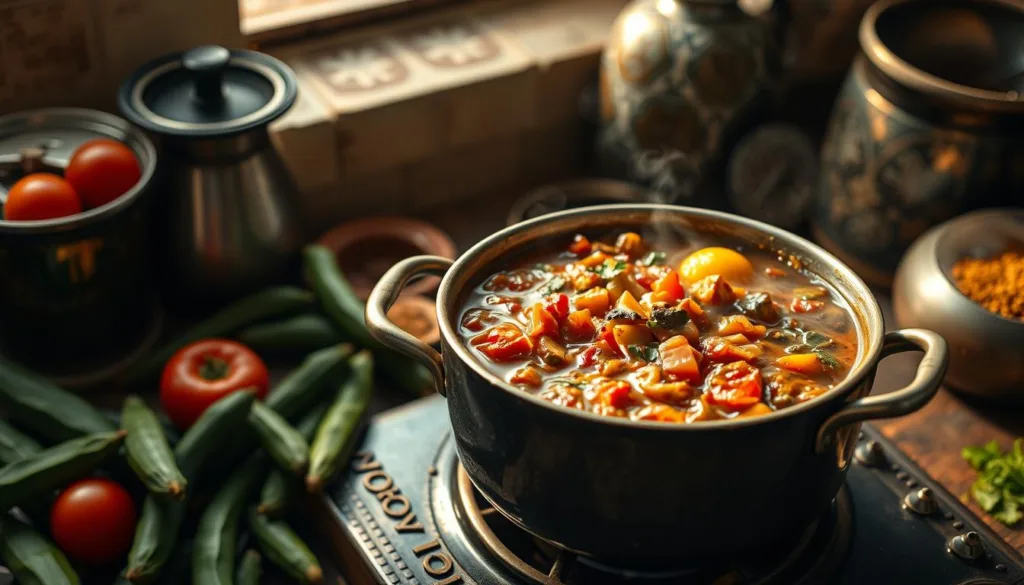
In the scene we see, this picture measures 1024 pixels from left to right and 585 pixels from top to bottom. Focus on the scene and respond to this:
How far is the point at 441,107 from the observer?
241 cm

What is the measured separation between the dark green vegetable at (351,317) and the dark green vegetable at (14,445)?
58cm

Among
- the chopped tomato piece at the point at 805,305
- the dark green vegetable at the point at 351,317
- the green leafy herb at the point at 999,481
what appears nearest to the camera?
the chopped tomato piece at the point at 805,305

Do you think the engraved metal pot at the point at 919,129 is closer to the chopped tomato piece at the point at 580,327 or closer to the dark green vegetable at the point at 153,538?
the chopped tomato piece at the point at 580,327

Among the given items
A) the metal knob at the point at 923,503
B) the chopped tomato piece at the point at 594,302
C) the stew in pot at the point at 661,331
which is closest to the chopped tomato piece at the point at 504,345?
the stew in pot at the point at 661,331

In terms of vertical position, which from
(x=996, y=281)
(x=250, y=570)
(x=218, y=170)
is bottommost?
(x=250, y=570)

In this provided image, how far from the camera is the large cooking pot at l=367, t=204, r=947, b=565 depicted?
122 cm

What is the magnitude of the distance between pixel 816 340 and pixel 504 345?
438 millimetres

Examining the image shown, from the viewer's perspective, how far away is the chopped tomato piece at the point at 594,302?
1.51 meters

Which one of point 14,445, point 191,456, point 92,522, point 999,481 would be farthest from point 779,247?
point 14,445

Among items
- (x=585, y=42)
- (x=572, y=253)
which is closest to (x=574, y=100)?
(x=585, y=42)

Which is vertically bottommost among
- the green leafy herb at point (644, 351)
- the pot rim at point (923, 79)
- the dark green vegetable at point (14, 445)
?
the dark green vegetable at point (14, 445)

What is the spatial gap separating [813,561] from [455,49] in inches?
59.7

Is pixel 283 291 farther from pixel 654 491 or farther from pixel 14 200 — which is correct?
pixel 654 491

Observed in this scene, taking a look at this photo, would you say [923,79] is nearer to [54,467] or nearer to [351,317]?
[351,317]
